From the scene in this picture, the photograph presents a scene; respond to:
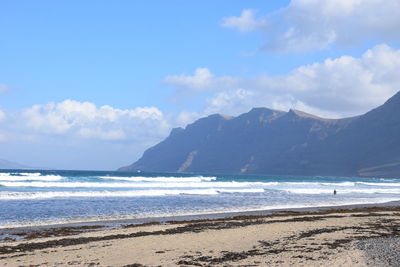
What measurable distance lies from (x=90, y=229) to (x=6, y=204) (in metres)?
11.4

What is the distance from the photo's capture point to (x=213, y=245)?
1443 centimetres

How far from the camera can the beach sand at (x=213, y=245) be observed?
11.9 metres

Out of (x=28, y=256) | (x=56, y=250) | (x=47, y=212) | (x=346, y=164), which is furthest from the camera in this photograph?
(x=346, y=164)

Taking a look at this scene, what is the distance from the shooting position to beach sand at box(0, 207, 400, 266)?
11852mm

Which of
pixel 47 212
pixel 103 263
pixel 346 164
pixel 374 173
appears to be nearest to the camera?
pixel 103 263

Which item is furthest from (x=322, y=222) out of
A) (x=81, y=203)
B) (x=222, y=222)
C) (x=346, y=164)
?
(x=346, y=164)

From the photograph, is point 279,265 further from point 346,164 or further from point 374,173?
point 346,164

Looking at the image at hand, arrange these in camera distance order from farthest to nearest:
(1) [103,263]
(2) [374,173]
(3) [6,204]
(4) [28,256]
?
(2) [374,173] < (3) [6,204] < (4) [28,256] < (1) [103,263]

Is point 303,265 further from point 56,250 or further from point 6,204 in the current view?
point 6,204

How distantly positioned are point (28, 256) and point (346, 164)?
191m

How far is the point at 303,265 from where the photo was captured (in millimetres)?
11039

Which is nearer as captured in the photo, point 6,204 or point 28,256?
point 28,256

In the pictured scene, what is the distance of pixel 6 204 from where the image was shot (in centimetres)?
2742

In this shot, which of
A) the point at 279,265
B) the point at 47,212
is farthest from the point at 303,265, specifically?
the point at 47,212
